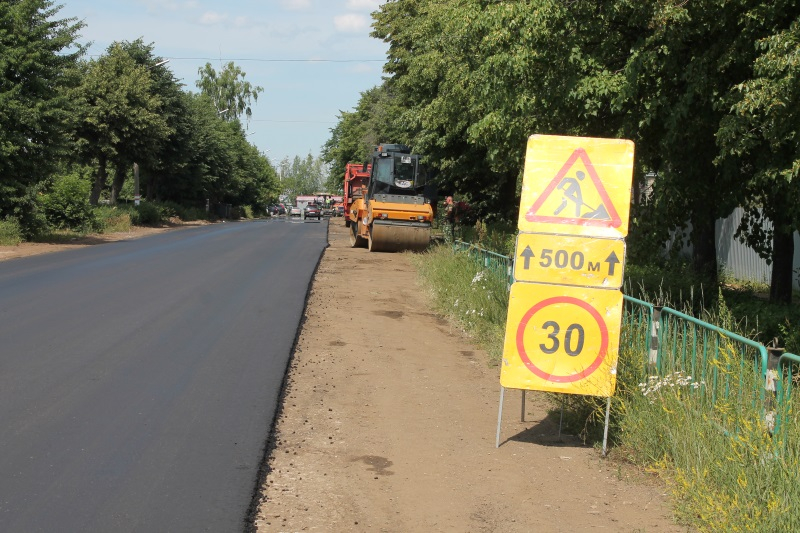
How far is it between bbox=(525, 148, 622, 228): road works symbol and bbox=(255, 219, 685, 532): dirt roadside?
1.87 metres

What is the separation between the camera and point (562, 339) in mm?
7426

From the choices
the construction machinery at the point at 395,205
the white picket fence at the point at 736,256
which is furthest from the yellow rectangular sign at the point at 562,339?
the construction machinery at the point at 395,205

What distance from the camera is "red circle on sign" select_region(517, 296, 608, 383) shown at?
24.2 ft

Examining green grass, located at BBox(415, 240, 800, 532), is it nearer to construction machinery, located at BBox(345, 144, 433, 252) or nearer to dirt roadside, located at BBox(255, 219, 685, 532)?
dirt roadside, located at BBox(255, 219, 685, 532)

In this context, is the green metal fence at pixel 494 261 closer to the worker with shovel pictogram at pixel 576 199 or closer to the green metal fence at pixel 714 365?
the green metal fence at pixel 714 365

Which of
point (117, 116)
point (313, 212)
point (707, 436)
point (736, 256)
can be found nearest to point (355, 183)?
point (117, 116)

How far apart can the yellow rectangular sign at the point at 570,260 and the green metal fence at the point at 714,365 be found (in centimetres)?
74

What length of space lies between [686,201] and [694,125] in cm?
157

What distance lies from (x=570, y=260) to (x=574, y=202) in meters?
0.47

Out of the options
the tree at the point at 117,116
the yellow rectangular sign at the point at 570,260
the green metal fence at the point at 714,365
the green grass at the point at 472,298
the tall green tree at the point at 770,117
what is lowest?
→ the green grass at the point at 472,298

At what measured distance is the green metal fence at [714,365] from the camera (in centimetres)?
570

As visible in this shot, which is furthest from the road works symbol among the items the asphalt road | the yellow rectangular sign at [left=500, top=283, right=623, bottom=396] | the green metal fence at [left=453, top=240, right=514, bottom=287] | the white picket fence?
the white picket fence

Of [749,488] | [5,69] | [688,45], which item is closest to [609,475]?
[749,488]

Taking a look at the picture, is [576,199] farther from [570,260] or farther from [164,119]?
[164,119]
